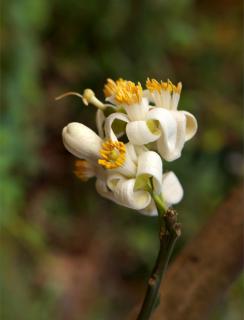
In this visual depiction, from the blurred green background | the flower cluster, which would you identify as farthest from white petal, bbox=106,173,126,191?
the blurred green background

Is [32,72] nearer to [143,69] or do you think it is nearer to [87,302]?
[143,69]

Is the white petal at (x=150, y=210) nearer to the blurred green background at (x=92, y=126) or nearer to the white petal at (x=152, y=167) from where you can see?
the white petal at (x=152, y=167)

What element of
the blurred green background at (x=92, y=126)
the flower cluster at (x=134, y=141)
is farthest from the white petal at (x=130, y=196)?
the blurred green background at (x=92, y=126)

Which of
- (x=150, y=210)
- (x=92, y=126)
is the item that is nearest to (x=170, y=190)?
(x=150, y=210)

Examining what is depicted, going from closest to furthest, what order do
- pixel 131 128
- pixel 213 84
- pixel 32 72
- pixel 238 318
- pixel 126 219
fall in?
pixel 131 128, pixel 238 318, pixel 32 72, pixel 126 219, pixel 213 84

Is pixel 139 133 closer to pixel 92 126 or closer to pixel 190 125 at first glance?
pixel 190 125

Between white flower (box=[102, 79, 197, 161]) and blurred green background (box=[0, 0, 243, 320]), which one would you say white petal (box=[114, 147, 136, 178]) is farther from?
blurred green background (box=[0, 0, 243, 320])

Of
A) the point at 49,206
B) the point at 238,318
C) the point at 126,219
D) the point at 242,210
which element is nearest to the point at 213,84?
the point at 126,219
